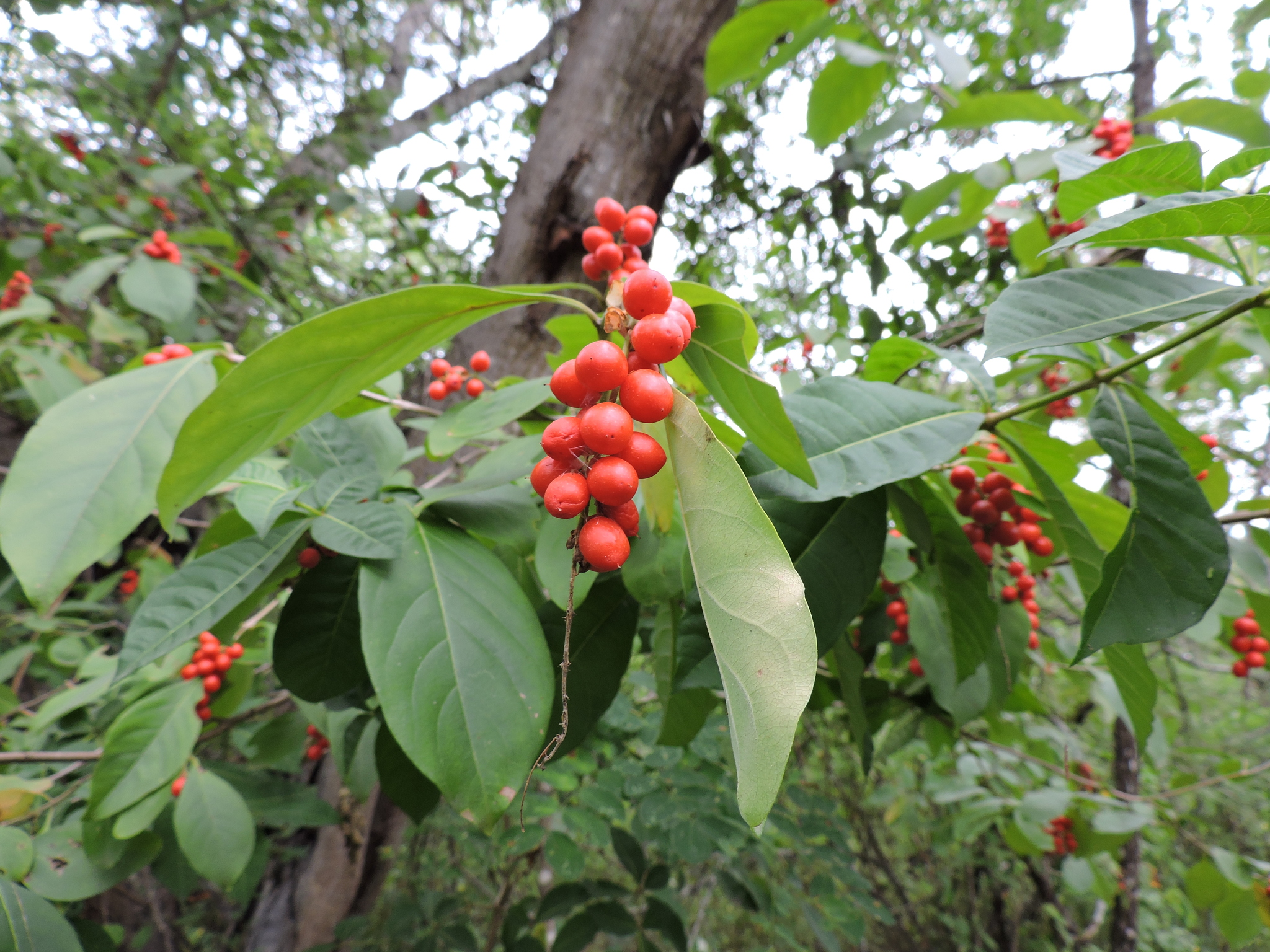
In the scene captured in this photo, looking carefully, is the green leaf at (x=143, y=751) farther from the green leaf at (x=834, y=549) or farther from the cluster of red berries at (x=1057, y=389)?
the cluster of red berries at (x=1057, y=389)

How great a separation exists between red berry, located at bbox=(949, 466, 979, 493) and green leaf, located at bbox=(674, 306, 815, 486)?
0.58m

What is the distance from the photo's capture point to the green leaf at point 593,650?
2.50ft

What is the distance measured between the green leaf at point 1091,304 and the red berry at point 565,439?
14.9 inches

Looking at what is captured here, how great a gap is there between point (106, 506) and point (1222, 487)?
6.62ft

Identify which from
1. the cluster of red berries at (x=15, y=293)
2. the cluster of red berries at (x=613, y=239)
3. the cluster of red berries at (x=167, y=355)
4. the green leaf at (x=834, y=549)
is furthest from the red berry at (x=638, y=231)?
the cluster of red berries at (x=15, y=293)

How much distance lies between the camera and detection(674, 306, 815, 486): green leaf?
1.66ft

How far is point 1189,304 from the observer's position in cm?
59

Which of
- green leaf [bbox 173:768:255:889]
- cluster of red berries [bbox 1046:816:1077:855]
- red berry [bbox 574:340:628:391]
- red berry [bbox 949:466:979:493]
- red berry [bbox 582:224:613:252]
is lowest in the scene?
cluster of red berries [bbox 1046:816:1077:855]

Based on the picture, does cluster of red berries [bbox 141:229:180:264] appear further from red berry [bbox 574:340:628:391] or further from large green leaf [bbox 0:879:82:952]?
red berry [bbox 574:340:628:391]

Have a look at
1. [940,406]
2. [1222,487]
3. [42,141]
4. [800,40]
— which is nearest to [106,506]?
[940,406]

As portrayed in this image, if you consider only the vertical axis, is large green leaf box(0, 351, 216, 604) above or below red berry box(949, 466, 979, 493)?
above

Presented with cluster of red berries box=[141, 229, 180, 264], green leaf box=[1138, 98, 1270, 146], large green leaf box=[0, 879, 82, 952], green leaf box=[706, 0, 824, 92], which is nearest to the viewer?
large green leaf box=[0, 879, 82, 952]

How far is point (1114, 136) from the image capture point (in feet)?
5.03

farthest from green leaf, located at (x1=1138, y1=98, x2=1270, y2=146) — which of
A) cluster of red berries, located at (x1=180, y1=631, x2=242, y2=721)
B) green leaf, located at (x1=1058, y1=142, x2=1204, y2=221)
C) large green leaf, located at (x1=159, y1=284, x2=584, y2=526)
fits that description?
cluster of red berries, located at (x1=180, y1=631, x2=242, y2=721)
